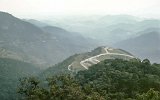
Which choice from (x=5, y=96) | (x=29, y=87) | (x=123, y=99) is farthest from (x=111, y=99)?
(x=5, y=96)

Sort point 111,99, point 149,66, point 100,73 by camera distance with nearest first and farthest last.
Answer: point 111,99, point 100,73, point 149,66

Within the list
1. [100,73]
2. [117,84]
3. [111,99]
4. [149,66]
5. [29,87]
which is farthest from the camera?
[149,66]

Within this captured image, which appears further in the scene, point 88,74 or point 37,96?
point 88,74

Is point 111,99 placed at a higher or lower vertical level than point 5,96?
higher

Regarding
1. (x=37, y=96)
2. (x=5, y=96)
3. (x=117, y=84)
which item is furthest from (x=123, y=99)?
(x=5, y=96)

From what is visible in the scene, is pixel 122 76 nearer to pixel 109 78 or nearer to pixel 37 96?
pixel 109 78

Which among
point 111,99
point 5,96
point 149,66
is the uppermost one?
point 149,66

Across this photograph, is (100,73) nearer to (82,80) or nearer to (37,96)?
(82,80)
